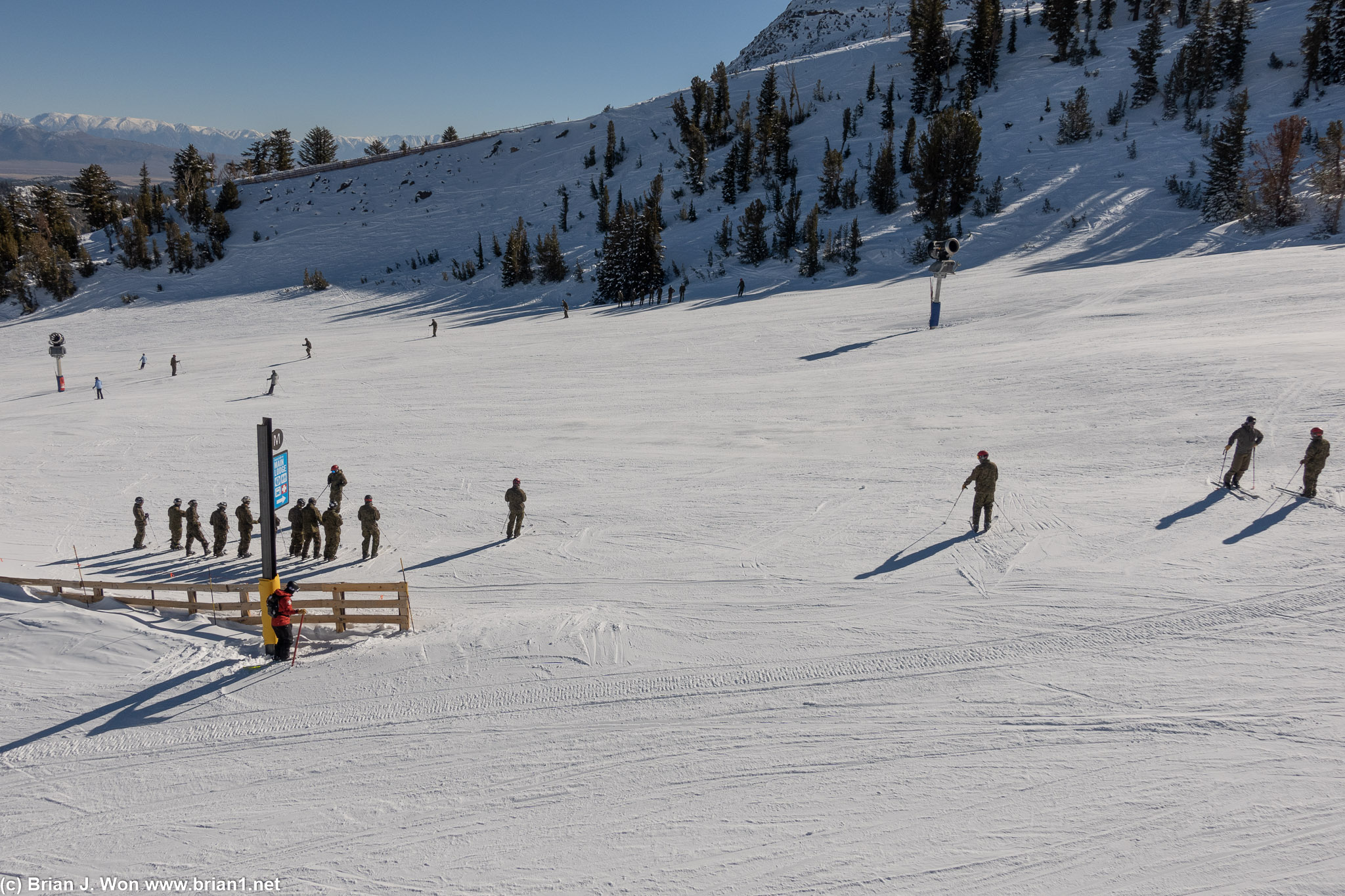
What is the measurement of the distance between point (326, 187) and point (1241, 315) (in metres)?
73.5

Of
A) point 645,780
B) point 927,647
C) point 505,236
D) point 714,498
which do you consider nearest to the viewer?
point 645,780

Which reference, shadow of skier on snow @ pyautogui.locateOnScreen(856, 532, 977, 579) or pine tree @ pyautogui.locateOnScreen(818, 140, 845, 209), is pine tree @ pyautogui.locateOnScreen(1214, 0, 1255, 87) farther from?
shadow of skier on snow @ pyautogui.locateOnScreen(856, 532, 977, 579)

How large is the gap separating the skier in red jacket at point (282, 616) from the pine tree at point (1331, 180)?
39052 mm

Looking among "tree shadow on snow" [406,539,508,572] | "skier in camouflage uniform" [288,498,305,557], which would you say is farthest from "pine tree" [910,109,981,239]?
"skier in camouflage uniform" [288,498,305,557]

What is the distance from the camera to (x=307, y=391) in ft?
77.7

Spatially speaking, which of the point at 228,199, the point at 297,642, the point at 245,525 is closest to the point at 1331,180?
the point at 297,642

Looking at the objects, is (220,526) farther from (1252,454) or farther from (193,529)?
(1252,454)

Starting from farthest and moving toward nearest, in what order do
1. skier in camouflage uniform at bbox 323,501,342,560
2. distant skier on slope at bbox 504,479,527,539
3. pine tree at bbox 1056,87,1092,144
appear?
pine tree at bbox 1056,87,1092,144 → skier in camouflage uniform at bbox 323,501,342,560 → distant skier on slope at bbox 504,479,527,539

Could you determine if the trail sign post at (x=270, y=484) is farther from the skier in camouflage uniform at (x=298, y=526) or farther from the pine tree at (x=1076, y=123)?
the pine tree at (x=1076, y=123)

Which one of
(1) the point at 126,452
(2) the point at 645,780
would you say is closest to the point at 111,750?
(2) the point at 645,780

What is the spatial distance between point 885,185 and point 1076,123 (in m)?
14.4

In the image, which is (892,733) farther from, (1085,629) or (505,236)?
(505,236)

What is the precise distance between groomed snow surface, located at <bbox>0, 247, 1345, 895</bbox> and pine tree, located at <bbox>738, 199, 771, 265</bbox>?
24.8 m

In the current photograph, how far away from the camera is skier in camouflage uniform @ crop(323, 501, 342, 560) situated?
11.7m
